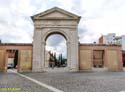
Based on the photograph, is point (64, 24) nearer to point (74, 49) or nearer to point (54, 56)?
point (74, 49)

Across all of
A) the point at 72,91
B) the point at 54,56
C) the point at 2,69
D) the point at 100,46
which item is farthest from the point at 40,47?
the point at 54,56

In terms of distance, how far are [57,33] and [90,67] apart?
7.70 meters

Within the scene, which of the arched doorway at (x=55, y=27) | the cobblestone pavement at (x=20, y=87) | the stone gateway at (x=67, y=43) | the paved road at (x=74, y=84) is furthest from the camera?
the arched doorway at (x=55, y=27)

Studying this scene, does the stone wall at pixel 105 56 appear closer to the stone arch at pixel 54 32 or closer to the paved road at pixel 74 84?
the stone arch at pixel 54 32

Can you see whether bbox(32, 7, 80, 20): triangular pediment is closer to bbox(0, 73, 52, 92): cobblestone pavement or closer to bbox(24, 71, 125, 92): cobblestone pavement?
bbox(24, 71, 125, 92): cobblestone pavement

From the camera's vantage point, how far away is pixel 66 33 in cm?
3609

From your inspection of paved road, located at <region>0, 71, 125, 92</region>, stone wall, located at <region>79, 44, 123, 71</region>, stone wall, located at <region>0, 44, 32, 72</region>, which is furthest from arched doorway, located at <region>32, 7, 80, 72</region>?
paved road, located at <region>0, 71, 125, 92</region>

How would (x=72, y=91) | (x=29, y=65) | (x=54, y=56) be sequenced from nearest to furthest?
(x=72, y=91) < (x=29, y=65) < (x=54, y=56)

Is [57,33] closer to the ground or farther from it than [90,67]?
farther from it

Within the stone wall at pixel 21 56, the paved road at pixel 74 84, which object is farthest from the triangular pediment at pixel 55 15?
the paved road at pixel 74 84

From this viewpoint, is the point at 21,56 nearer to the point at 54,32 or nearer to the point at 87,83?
the point at 54,32

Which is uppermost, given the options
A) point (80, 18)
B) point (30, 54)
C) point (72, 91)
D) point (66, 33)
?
point (80, 18)

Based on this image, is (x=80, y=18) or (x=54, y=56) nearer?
(x=80, y=18)

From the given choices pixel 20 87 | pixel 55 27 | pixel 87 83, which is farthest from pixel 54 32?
pixel 20 87
